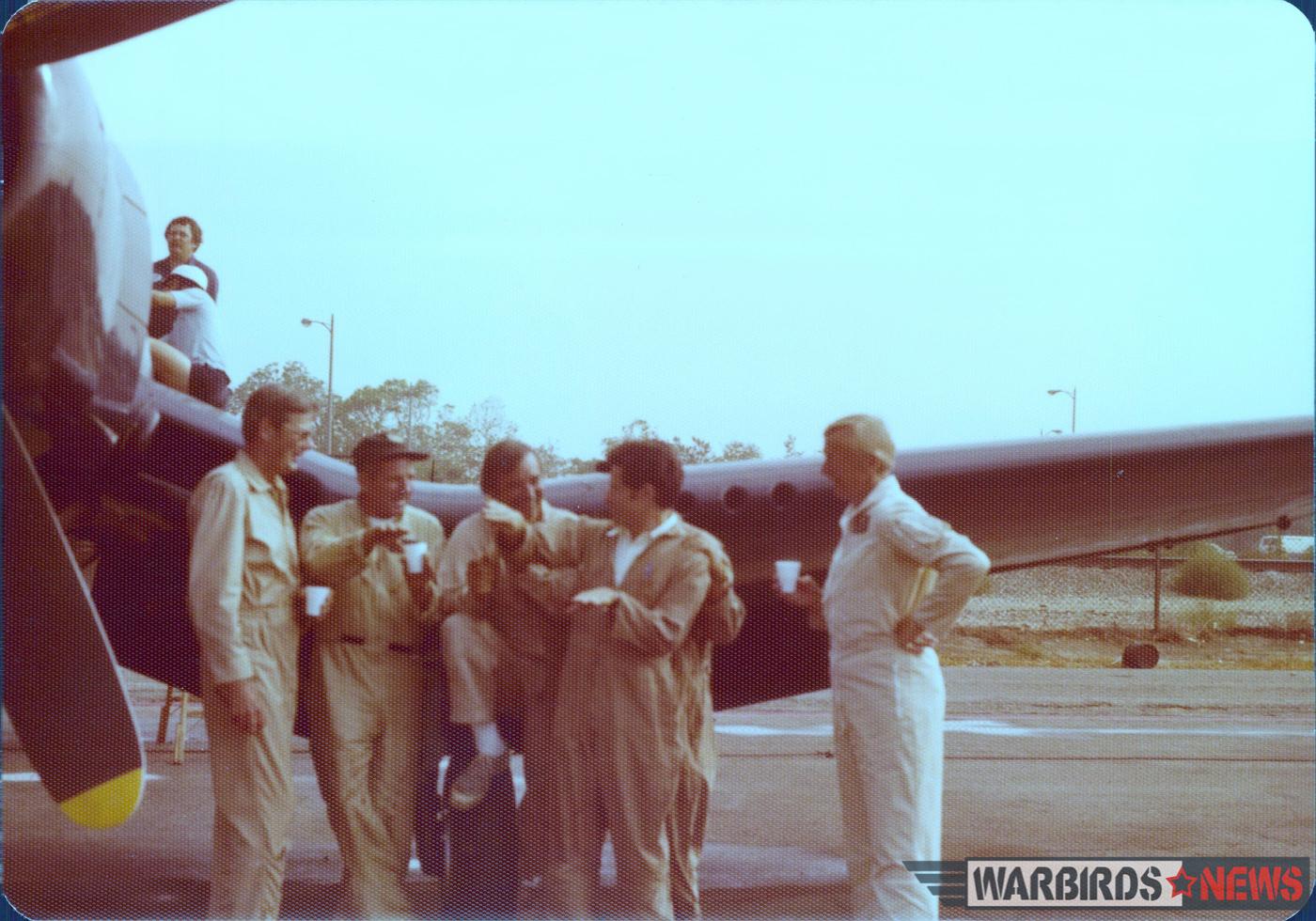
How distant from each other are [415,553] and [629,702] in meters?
0.68

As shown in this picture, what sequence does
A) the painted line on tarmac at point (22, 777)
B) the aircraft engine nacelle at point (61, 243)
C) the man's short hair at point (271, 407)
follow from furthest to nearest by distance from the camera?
the man's short hair at point (271, 407), the painted line on tarmac at point (22, 777), the aircraft engine nacelle at point (61, 243)

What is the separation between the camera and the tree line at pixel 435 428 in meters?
3.46

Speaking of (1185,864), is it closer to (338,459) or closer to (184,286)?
(338,459)

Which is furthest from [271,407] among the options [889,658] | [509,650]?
[889,658]

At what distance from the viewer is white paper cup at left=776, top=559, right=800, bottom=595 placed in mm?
3537

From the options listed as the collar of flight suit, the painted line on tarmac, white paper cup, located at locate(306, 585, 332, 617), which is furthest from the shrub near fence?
the painted line on tarmac

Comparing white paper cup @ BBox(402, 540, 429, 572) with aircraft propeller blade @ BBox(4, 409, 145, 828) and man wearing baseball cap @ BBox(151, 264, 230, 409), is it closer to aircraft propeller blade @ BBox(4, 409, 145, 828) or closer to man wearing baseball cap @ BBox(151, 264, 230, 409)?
man wearing baseball cap @ BBox(151, 264, 230, 409)

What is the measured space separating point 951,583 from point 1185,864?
97cm

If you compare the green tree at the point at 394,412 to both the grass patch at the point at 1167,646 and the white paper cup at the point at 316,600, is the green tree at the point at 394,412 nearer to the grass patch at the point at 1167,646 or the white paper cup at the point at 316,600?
the white paper cup at the point at 316,600

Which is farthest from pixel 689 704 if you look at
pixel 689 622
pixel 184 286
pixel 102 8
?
pixel 102 8

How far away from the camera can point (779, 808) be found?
375cm

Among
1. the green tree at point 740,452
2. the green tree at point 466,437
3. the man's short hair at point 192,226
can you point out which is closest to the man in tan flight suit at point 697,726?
the green tree at point 740,452

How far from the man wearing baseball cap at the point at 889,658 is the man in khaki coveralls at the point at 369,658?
3.29 ft

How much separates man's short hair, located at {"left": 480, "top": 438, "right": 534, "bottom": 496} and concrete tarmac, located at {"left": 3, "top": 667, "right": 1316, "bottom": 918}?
837 mm
